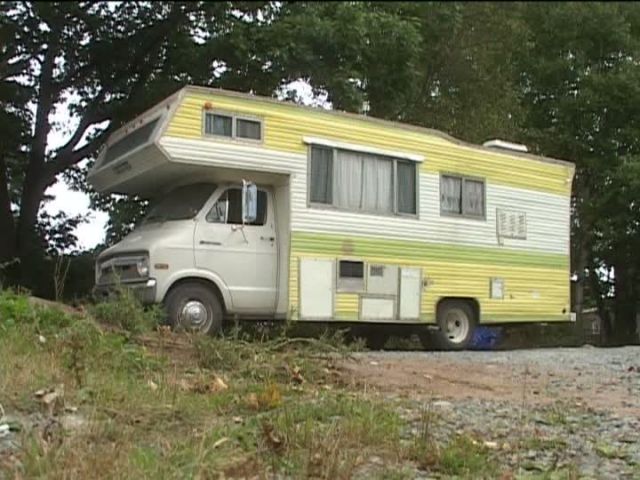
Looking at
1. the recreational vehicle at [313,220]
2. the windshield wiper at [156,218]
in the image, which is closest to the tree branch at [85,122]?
the recreational vehicle at [313,220]

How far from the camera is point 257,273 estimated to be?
11641 mm

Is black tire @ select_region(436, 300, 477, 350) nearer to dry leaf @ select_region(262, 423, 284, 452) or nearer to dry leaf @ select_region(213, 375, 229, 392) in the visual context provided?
dry leaf @ select_region(213, 375, 229, 392)

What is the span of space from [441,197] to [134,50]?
16.5 ft

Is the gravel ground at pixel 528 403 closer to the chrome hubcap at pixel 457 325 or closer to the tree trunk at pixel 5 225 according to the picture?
the chrome hubcap at pixel 457 325

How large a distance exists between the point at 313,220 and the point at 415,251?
188 centimetres

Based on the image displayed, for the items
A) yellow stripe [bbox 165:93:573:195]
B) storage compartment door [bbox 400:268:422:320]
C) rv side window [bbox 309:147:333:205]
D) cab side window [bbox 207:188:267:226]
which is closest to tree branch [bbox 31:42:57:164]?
yellow stripe [bbox 165:93:573:195]

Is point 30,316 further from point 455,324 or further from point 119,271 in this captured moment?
point 455,324

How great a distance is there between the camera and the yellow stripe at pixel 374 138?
11000mm

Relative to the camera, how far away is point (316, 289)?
38.9ft

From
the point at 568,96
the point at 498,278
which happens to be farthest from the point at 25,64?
the point at 568,96

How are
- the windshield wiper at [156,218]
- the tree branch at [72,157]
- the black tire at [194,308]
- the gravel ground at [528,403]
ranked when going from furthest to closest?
Result: the tree branch at [72,157]
the windshield wiper at [156,218]
the black tire at [194,308]
the gravel ground at [528,403]

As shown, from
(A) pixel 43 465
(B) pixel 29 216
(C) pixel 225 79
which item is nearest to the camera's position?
(A) pixel 43 465

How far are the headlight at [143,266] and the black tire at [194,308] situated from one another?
39 cm

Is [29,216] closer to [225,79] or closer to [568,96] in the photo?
[225,79]
